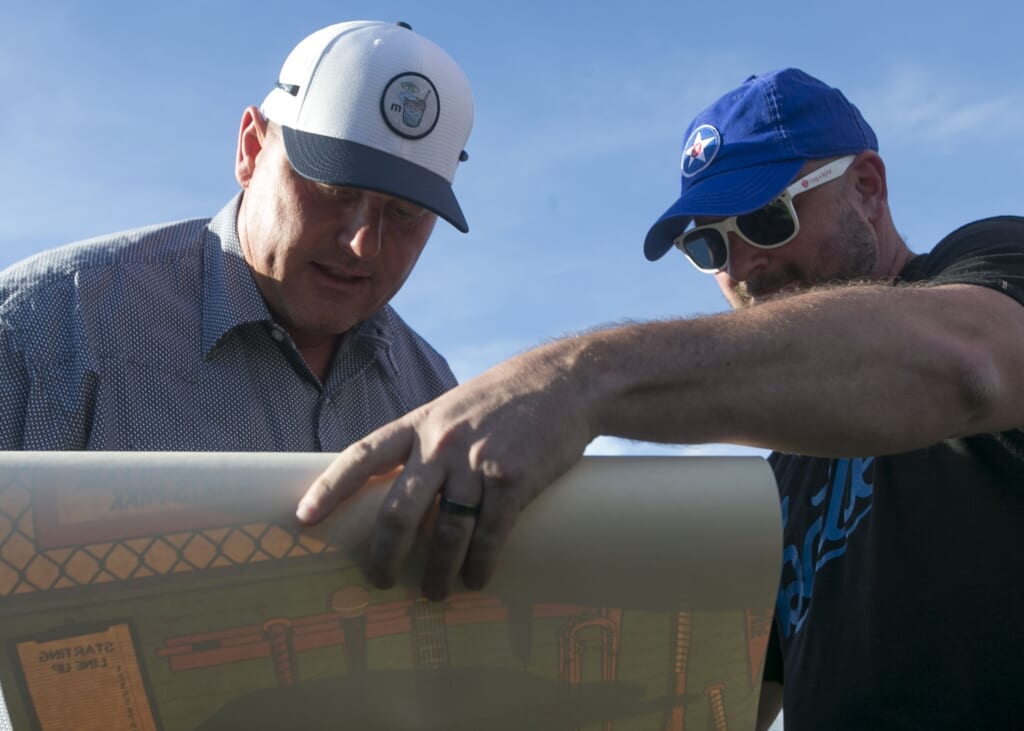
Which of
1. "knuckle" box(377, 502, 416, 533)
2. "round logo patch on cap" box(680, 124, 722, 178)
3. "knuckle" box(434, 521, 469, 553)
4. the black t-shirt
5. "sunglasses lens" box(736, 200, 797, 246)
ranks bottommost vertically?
the black t-shirt

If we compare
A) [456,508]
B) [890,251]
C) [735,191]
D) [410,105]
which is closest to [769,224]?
[735,191]

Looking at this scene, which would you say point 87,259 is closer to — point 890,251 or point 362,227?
point 362,227

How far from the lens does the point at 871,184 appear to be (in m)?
3.22

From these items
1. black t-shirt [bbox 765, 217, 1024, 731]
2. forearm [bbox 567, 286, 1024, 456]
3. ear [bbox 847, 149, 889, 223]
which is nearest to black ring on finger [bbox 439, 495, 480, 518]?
forearm [bbox 567, 286, 1024, 456]

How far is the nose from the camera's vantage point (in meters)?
2.43

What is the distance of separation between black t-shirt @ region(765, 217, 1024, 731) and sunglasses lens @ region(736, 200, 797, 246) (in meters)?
0.63

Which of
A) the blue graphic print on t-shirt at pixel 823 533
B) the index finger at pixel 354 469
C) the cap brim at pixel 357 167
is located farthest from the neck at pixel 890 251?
the index finger at pixel 354 469

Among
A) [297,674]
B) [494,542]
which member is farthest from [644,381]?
[297,674]

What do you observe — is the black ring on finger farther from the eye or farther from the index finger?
the eye

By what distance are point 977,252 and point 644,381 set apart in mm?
1137

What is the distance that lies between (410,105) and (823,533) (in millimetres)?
1455

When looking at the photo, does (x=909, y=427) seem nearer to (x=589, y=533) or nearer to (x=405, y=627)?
(x=589, y=533)

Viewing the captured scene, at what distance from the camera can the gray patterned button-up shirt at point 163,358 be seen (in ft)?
6.77

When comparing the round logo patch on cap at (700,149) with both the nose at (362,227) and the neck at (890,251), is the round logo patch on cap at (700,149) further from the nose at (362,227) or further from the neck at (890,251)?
the nose at (362,227)
